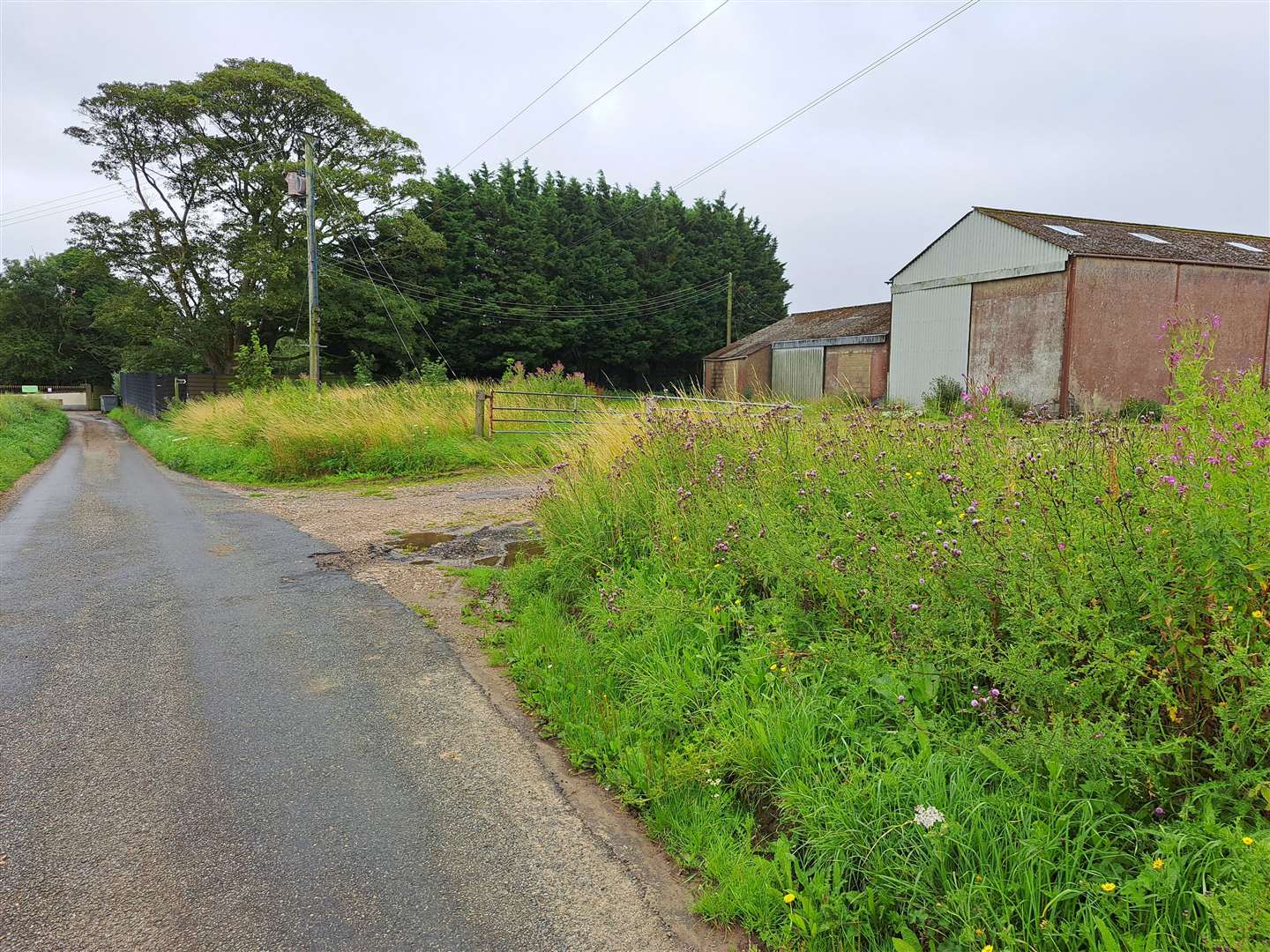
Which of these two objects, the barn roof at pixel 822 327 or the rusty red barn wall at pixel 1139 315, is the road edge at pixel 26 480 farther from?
the barn roof at pixel 822 327

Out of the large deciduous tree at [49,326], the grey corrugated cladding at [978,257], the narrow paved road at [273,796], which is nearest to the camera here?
the narrow paved road at [273,796]

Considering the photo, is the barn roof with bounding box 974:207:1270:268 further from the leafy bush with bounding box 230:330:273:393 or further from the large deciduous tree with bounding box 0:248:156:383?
the large deciduous tree with bounding box 0:248:156:383

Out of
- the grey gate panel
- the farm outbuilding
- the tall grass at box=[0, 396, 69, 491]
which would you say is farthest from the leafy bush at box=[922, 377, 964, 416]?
the tall grass at box=[0, 396, 69, 491]

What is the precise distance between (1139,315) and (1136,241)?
3011 mm

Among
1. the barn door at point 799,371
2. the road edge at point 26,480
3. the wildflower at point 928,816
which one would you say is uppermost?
the barn door at point 799,371

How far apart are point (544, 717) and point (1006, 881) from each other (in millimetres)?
2409

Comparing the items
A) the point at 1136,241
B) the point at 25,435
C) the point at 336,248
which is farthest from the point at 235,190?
the point at 1136,241

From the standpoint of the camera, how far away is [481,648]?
17.0 ft

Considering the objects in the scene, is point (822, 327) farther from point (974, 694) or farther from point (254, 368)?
point (974, 694)

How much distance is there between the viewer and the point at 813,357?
31.3 m

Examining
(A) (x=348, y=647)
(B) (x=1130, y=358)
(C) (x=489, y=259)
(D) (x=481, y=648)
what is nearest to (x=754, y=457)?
(D) (x=481, y=648)

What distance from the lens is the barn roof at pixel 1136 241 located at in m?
20.1

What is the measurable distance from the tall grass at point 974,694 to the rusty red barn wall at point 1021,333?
17.3 meters

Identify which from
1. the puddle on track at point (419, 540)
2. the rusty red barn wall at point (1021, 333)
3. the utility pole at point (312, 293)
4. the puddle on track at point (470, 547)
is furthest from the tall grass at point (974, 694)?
the rusty red barn wall at point (1021, 333)
